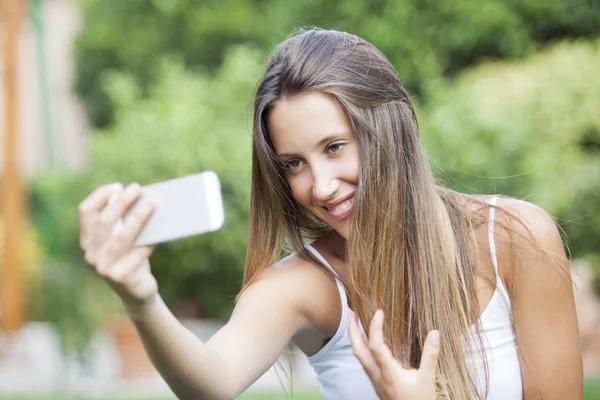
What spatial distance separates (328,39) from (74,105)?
882 inches

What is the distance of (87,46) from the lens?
22.9 metres

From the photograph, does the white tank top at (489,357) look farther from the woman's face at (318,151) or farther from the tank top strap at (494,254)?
the woman's face at (318,151)

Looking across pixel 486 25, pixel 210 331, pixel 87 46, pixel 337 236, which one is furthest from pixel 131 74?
pixel 337 236

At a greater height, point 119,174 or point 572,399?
point 572,399

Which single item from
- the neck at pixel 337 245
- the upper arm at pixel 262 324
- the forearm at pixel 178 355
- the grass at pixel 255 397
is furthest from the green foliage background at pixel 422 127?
the forearm at pixel 178 355

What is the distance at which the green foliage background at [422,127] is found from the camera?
1045cm

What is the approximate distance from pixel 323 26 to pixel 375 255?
1132 cm

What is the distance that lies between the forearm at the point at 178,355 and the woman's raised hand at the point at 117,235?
0.41 feet

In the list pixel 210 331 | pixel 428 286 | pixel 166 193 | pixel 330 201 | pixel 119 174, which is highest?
pixel 166 193

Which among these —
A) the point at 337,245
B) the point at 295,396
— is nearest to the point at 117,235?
the point at 337,245

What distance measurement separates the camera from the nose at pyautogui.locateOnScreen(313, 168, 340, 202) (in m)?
2.30

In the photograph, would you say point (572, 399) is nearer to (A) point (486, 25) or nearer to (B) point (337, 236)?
(B) point (337, 236)

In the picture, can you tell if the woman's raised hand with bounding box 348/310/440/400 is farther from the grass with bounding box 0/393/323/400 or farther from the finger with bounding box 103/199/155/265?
the grass with bounding box 0/393/323/400

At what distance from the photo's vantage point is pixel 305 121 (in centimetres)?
236
